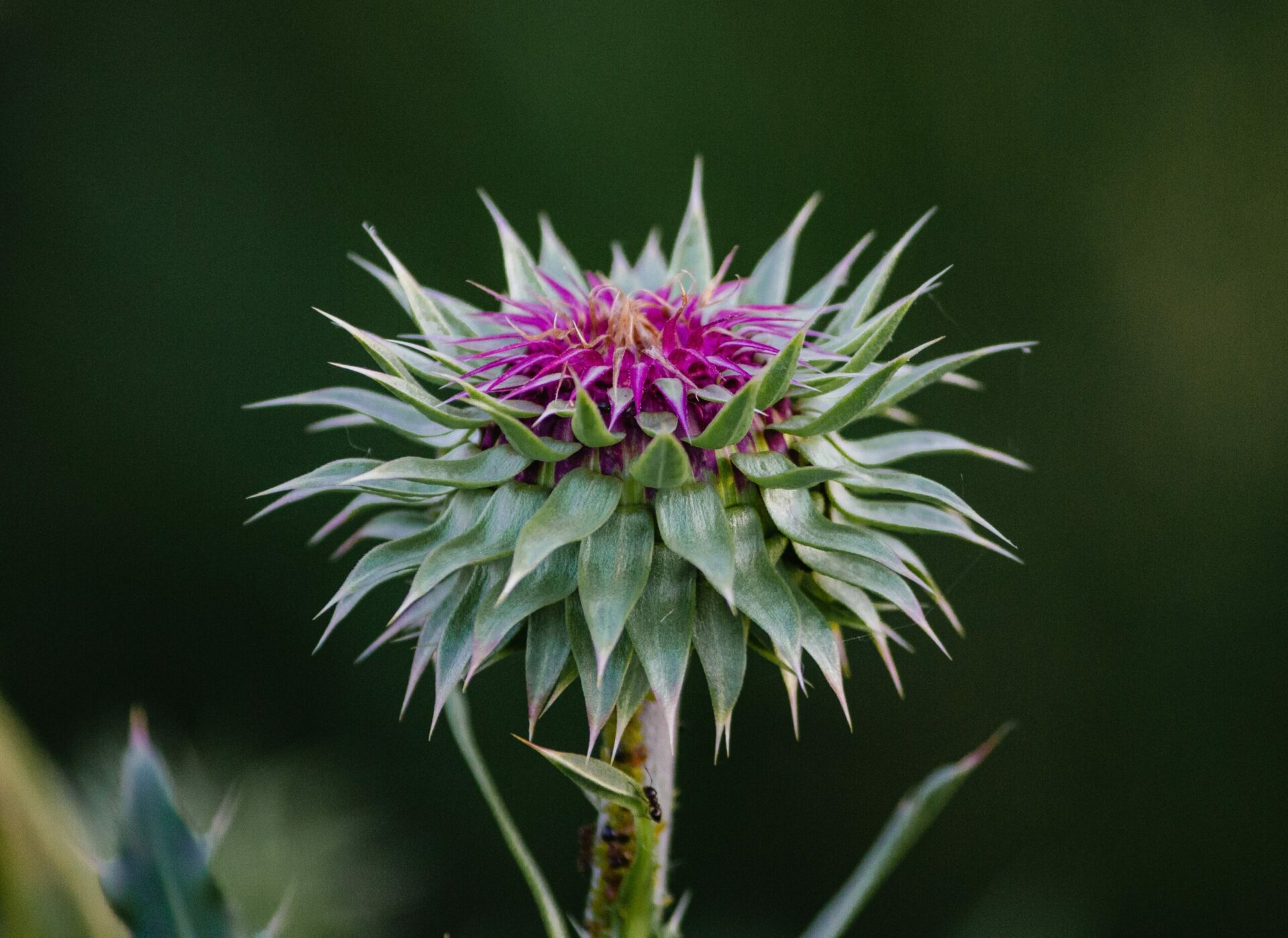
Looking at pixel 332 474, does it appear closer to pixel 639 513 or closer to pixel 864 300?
pixel 639 513

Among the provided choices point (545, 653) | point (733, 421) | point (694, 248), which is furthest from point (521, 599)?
point (694, 248)

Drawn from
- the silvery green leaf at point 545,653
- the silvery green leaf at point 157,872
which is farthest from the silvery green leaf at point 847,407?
the silvery green leaf at point 157,872

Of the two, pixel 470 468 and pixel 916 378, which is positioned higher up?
pixel 470 468

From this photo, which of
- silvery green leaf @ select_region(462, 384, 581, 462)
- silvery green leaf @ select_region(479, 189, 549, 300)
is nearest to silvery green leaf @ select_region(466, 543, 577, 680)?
silvery green leaf @ select_region(462, 384, 581, 462)

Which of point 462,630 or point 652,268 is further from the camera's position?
point 652,268

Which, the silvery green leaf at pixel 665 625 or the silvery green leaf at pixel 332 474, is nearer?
the silvery green leaf at pixel 665 625

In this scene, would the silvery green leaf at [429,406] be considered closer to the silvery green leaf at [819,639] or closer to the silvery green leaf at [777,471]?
the silvery green leaf at [777,471]
